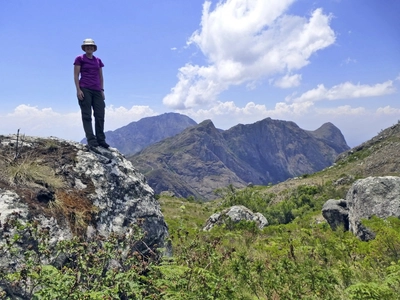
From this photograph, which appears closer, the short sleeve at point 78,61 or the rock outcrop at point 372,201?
the short sleeve at point 78,61

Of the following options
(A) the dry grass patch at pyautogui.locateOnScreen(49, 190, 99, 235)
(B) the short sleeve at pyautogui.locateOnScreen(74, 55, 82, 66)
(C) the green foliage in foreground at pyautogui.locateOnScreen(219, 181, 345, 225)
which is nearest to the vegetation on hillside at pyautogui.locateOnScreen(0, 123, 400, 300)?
(A) the dry grass patch at pyautogui.locateOnScreen(49, 190, 99, 235)

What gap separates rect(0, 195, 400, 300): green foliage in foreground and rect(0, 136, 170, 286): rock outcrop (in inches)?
25.9

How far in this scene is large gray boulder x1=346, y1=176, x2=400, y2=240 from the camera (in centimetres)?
1378

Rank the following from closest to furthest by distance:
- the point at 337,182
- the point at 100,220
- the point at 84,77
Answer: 1. the point at 100,220
2. the point at 84,77
3. the point at 337,182

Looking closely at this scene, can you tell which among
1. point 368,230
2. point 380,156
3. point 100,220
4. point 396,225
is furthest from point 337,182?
point 100,220

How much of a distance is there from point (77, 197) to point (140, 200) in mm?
1719

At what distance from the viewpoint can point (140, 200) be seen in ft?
27.3

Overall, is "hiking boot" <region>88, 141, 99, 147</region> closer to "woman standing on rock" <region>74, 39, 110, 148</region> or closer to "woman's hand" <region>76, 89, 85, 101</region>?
"woman standing on rock" <region>74, 39, 110, 148</region>

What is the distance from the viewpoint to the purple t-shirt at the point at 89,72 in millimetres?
9016

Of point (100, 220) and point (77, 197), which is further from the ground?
point (77, 197)

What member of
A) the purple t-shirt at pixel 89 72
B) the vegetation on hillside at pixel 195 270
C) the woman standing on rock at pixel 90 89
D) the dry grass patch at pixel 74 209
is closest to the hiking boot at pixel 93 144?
the woman standing on rock at pixel 90 89

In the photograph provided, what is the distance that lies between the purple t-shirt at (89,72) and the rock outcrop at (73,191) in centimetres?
185

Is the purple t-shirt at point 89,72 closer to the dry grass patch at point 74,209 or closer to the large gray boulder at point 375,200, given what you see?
the dry grass patch at point 74,209

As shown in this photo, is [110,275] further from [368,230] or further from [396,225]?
[368,230]
